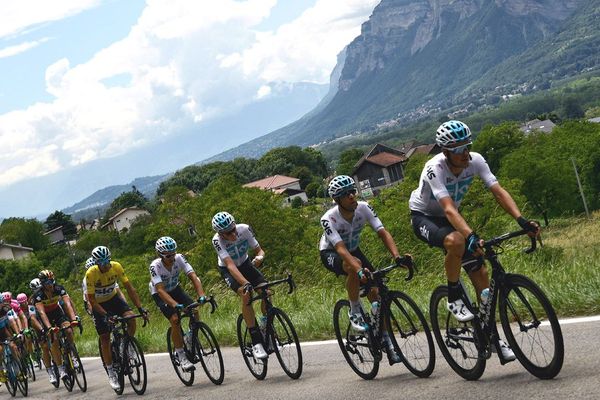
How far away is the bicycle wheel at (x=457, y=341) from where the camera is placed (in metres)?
6.38

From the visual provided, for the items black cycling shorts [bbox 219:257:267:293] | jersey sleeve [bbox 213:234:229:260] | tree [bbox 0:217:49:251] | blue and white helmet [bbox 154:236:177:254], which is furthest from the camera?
tree [bbox 0:217:49:251]

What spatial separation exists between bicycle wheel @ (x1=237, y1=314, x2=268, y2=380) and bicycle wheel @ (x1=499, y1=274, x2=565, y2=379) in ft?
13.5

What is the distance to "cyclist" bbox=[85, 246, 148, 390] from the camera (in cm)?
1078

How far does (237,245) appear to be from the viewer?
955 cm

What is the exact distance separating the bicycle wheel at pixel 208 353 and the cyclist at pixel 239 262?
28.8 inches

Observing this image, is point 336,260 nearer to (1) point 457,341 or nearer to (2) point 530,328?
(1) point 457,341

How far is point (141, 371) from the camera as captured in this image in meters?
10.6

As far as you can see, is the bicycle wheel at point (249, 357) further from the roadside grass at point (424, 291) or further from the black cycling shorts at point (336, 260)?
the black cycling shorts at point (336, 260)

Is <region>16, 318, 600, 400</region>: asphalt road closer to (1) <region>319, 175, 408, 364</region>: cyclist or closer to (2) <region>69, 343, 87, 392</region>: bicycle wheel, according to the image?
(2) <region>69, 343, 87, 392</region>: bicycle wheel

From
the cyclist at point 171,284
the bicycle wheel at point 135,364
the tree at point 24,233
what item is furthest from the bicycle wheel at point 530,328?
the tree at point 24,233

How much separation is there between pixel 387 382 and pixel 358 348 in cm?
66

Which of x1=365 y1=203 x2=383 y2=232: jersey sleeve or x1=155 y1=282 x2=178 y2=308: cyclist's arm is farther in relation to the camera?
x1=155 y1=282 x2=178 y2=308: cyclist's arm

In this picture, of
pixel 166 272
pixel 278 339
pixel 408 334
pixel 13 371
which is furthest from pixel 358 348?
pixel 13 371

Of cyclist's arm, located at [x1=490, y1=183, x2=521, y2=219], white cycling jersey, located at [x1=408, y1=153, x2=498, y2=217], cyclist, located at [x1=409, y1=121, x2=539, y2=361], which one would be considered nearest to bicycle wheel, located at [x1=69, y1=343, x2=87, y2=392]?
cyclist, located at [x1=409, y1=121, x2=539, y2=361]
